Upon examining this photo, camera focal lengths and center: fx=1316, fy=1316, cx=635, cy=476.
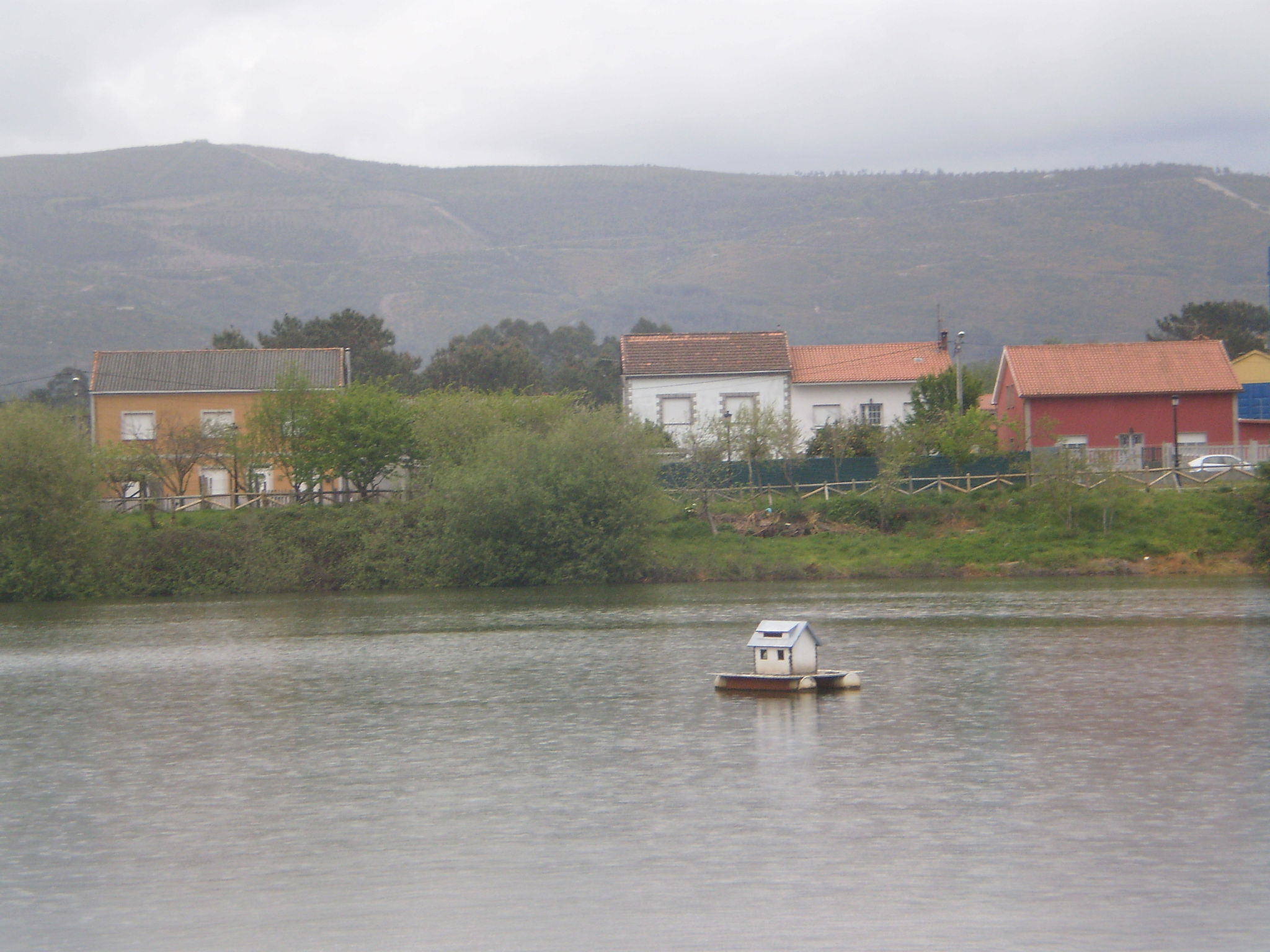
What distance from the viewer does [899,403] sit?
7119 cm

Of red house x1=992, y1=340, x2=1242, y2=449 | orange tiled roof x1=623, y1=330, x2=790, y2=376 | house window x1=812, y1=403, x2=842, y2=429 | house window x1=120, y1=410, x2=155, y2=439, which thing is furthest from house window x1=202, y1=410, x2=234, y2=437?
red house x1=992, y1=340, x2=1242, y2=449

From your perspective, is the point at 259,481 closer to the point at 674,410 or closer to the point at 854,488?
the point at 674,410

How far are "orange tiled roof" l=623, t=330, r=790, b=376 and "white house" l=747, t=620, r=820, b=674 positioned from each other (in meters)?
46.8

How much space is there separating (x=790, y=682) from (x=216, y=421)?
163 feet

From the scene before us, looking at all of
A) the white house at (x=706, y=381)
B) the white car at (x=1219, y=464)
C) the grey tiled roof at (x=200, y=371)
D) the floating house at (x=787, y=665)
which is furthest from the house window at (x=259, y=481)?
the floating house at (x=787, y=665)

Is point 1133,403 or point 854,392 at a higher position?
point 854,392

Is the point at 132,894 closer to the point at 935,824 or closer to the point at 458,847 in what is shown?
the point at 458,847

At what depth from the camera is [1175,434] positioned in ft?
204

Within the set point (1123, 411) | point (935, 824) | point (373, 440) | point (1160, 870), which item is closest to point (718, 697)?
point (935, 824)

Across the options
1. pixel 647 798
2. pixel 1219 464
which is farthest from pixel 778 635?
pixel 1219 464

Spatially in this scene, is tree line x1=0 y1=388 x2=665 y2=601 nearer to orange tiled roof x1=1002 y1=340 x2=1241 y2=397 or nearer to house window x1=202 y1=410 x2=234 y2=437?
house window x1=202 y1=410 x2=234 y2=437

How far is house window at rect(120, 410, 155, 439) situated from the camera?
68.4m

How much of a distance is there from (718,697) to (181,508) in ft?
141

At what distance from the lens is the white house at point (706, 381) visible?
70.7 metres
